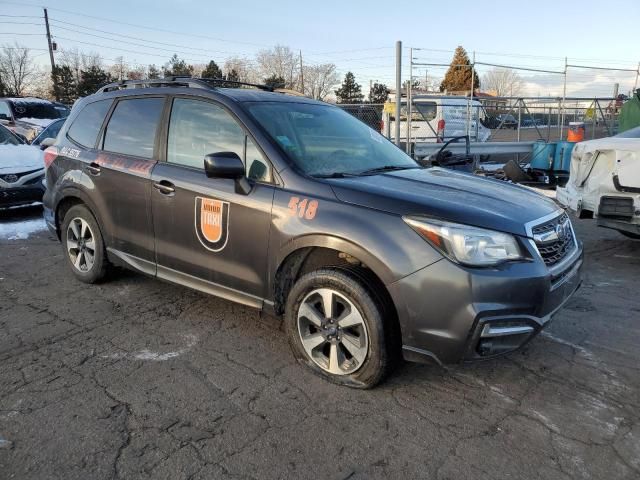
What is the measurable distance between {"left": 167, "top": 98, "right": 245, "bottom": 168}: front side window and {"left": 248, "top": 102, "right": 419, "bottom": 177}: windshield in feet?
0.69

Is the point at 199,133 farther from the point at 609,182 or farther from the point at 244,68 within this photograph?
the point at 244,68

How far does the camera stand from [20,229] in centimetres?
726

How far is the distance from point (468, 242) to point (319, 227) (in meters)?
0.84

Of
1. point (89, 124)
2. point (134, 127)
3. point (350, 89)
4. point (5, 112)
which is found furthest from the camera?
point (350, 89)

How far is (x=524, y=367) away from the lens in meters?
3.29

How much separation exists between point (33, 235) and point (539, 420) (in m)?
6.64

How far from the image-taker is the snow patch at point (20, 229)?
22.5ft

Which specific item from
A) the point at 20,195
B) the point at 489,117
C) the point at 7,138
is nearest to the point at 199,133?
the point at 20,195

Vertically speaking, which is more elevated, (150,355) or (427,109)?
(427,109)

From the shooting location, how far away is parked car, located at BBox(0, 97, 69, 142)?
15280 millimetres

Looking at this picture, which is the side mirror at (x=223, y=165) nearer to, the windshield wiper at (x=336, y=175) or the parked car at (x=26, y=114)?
the windshield wiper at (x=336, y=175)

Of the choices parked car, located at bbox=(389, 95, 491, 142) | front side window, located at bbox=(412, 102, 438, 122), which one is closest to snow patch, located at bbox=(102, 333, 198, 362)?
parked car, located at bbox=(389, 95, 491, 142)

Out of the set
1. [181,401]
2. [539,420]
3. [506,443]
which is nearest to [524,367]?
[539,420]

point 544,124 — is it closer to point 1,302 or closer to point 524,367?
point 524,367
